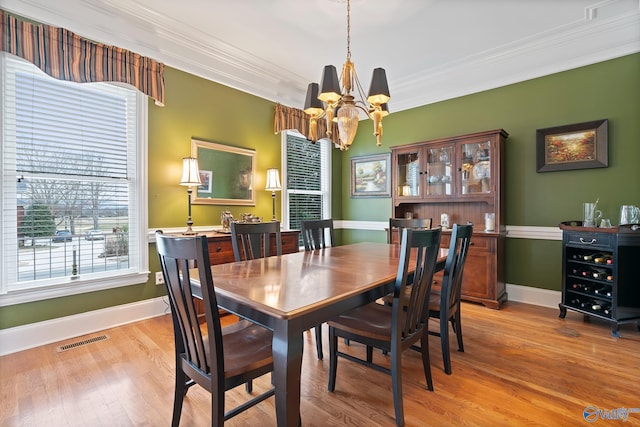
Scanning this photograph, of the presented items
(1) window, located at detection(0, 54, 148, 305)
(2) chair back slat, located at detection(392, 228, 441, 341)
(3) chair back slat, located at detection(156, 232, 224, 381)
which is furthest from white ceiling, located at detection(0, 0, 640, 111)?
(3) chair back slat, located at detection(156, 232, 224, 381)

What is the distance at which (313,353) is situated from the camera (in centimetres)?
234

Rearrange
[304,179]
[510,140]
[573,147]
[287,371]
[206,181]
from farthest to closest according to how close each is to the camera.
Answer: [304,179] < [510,140] < [206,181] < [573,147] < [287,371]

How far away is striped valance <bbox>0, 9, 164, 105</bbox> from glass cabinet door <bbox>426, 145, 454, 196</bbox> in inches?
131

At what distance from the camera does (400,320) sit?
5.07 feet

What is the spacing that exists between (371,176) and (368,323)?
3.57m

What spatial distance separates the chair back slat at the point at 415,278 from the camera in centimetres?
149

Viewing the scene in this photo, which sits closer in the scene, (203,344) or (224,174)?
(203,344)

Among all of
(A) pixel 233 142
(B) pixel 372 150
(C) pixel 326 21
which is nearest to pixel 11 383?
(A) pixel 233 142

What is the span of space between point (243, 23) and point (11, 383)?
3.42m

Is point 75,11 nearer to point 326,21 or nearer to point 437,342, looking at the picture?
point 326,21

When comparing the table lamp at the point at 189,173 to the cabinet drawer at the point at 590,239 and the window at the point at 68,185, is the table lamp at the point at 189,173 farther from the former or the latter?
the cabinet drawer at the point at 590,239

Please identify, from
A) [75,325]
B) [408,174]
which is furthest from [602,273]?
[75,325]

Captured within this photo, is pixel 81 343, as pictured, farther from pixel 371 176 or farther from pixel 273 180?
pixel 371 176

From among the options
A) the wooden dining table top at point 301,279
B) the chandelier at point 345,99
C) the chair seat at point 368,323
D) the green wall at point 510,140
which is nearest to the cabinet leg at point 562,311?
the green wall at point 510,140
